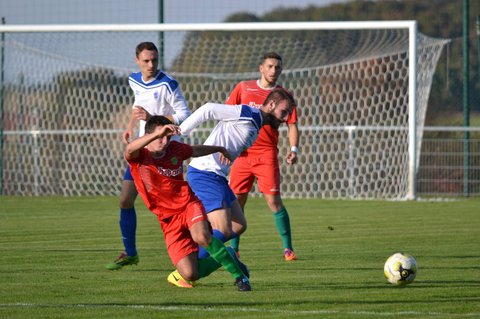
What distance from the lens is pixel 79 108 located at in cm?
2342

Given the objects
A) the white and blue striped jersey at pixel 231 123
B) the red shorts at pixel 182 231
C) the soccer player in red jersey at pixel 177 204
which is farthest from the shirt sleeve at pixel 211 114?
the red shorts at pixel 182 231

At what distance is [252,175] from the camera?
37.9 ft

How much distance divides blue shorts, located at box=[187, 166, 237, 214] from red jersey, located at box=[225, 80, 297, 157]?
1.92 meters

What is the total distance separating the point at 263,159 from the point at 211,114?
251 centimetres

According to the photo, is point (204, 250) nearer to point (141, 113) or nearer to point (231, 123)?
point (231, 123)

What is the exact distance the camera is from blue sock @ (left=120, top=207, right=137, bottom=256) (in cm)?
1016

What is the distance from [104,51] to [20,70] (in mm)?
1969

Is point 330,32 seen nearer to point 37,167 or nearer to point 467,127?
point 467,127

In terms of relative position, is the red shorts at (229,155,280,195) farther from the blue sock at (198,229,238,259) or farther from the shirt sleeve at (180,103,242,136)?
the shirt sleeve at (180,103,242,136)

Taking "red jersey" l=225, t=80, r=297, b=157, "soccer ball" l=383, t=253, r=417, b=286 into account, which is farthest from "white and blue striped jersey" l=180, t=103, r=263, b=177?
"red jersey" l=225, t=80, r=297, b=157

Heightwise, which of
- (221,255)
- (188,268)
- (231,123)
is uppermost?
(231,123)

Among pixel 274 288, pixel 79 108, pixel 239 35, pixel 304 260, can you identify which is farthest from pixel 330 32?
pixel 274 288

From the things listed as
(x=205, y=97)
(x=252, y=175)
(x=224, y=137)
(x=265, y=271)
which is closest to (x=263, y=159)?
(x=252, y=175)

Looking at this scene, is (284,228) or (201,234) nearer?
(201,234)
